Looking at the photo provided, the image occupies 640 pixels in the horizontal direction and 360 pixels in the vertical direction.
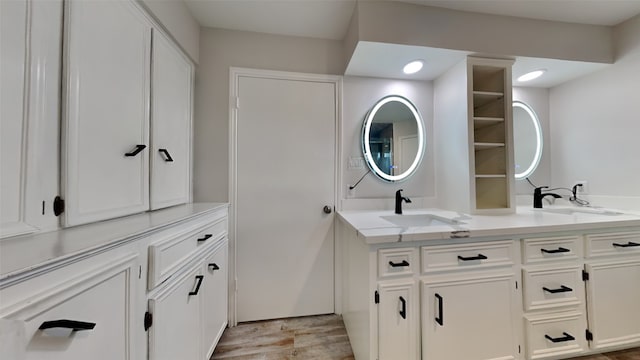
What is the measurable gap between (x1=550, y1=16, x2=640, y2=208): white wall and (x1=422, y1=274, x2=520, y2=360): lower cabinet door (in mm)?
1460

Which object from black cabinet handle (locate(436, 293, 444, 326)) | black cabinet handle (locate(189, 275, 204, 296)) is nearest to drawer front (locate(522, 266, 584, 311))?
black cabinet handle (locate(436, 293, 444, 326))

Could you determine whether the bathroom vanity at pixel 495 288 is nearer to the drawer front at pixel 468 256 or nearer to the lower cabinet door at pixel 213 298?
the drawer front at pixel 468 256

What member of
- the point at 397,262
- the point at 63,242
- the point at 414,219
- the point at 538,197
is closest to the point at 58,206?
the point at 63,242

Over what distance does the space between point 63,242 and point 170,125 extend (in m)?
0.96

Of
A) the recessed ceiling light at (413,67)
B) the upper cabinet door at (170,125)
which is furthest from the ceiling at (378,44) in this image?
the upper cabinet door at (170,125)

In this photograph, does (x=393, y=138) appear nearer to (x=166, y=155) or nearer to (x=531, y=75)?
(x=531, y=75)

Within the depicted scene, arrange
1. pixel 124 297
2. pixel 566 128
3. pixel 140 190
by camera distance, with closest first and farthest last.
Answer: pixel 124 297 < pixel 140 190 < pixel 566 128

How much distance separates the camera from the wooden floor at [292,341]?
145 centimetres

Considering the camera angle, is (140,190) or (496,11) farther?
(496,11)

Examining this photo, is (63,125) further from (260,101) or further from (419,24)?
(419,24)

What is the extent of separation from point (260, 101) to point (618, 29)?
278cm

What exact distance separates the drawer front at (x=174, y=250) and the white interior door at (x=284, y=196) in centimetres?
54

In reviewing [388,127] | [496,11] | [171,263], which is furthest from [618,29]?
[171,263]

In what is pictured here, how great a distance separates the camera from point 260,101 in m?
1.84
